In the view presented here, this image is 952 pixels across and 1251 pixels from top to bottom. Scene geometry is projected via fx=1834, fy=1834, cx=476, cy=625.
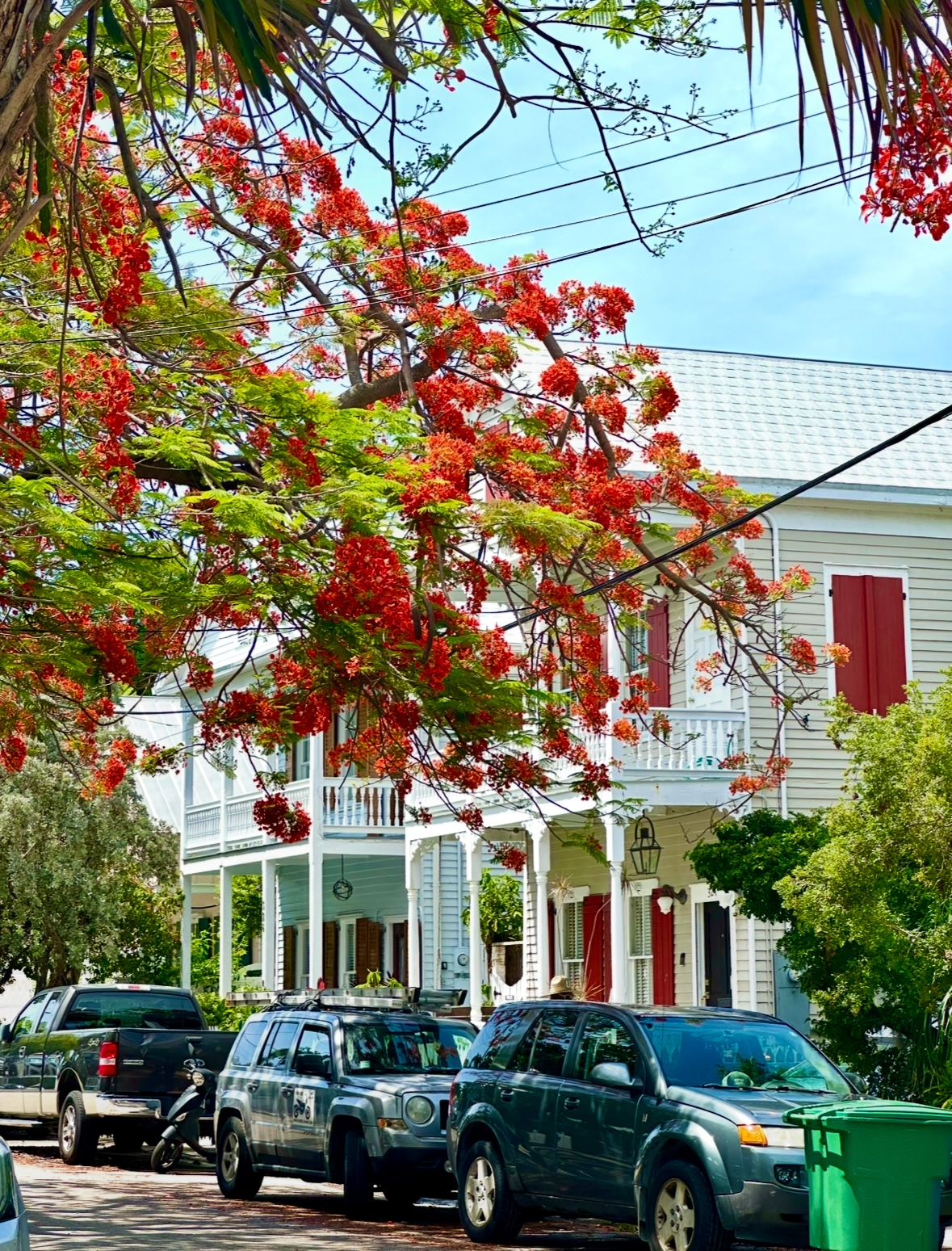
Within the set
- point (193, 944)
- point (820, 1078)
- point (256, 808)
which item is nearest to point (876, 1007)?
point (820, 1078)

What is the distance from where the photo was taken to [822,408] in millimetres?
25484

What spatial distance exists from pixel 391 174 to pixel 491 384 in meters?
7.27

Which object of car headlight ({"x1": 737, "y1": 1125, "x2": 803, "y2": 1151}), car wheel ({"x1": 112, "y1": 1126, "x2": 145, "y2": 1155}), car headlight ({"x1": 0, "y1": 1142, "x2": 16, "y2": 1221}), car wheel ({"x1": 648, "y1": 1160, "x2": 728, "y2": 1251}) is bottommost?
car wheel ({"x1": 112, "y1": 1126, "x2": 145, "y2": 1155})

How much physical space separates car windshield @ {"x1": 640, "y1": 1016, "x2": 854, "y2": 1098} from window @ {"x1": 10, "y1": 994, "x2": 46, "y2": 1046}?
448 inches

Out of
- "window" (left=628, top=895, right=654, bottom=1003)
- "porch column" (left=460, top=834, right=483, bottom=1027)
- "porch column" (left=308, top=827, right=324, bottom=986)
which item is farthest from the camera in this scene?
"porch column" (left=308, top=827, right=324, bottom=986)

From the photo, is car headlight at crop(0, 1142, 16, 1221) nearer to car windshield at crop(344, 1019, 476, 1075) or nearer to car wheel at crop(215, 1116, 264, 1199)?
car windshield at crop(344, 1019, 476, 1075)

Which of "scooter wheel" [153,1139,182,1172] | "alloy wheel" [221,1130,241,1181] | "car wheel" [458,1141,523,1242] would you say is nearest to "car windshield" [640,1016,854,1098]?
"car wheel" [458,1141,523,1242]

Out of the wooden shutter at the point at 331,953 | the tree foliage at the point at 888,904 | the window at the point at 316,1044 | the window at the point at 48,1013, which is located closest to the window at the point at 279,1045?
the window at the point at 316,1044

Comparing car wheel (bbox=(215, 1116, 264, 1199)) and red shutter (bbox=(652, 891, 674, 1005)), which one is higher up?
red shutter (bbox=(652, 891, 674, 1005))

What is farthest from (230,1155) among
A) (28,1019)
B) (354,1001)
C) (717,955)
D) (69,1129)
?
(717,955)

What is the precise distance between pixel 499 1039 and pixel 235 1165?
383 centimetres

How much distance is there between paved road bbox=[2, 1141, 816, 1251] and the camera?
12484 millimetres

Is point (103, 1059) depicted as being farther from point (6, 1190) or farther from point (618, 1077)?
point (6, 1190)

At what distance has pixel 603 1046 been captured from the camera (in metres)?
12.3
